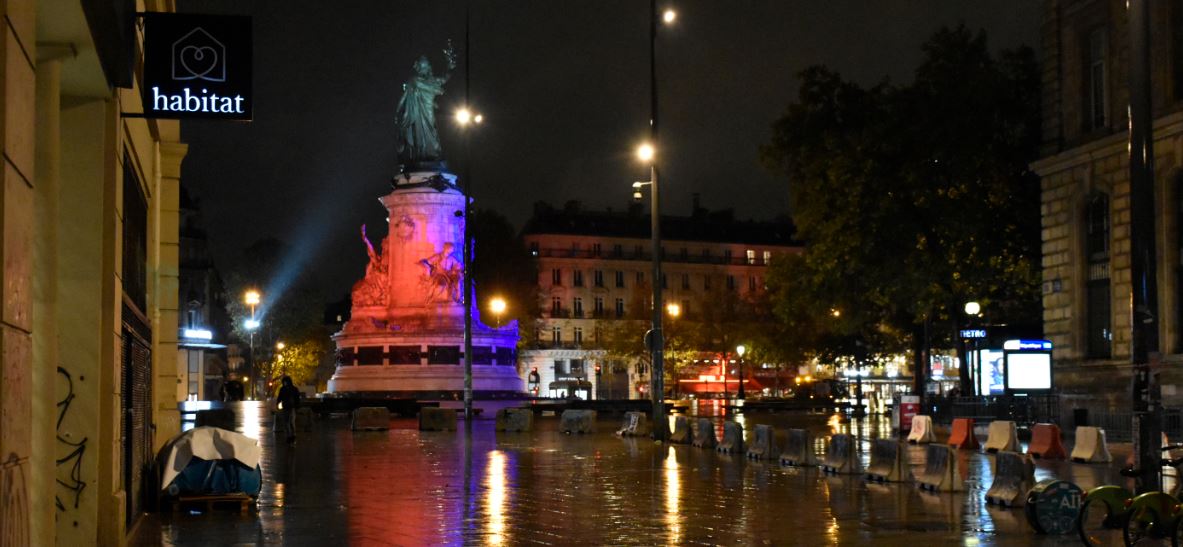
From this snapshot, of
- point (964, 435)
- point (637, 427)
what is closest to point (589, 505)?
point (964, 435)

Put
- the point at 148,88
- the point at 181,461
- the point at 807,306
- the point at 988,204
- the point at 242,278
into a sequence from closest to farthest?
the point at 148,88, the point at 181,461, the point at 988,204, the point at 807,306, the point at 242,278

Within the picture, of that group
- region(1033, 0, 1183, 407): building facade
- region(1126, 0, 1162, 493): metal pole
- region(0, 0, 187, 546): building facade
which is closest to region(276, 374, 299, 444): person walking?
region(0, 0, 187, 546): building facade

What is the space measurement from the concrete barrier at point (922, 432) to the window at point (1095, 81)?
10.6 metres

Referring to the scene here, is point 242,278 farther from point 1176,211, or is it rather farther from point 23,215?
point 23,215

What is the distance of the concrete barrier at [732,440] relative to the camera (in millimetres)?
30531

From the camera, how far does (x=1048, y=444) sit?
3081 centimetres

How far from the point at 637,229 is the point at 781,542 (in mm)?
115925

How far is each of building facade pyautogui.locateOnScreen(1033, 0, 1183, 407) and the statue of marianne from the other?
30765mm

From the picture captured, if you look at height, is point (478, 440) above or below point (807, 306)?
below

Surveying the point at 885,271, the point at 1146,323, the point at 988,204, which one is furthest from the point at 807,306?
the point at 1146,323

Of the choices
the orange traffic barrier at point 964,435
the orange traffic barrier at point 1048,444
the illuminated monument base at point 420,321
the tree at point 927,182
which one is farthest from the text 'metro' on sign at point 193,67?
the illuminated monument base at point 420,321

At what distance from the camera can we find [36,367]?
1059cm

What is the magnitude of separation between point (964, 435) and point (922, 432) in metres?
2.20

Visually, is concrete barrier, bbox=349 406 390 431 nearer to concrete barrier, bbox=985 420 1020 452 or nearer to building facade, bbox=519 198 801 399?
concrete barrier, bbox=985 420 1020 452
